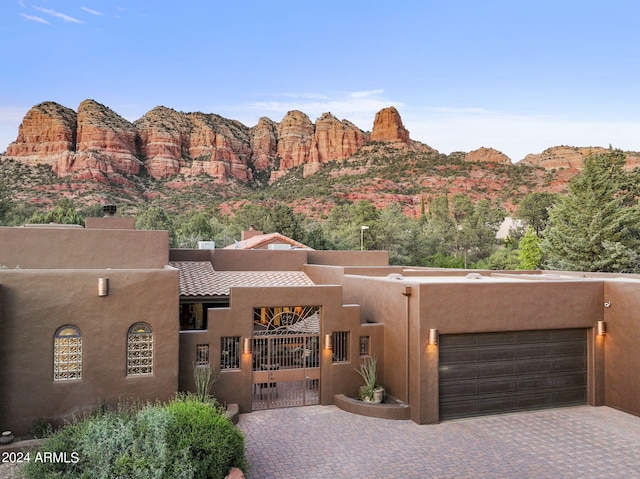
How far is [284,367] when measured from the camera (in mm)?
11586

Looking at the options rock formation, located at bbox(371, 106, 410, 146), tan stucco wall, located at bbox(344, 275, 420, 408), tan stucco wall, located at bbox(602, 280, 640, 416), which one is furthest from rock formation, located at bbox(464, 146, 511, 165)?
tan stucco wall, located at bbox(344, 275, 420, 408)

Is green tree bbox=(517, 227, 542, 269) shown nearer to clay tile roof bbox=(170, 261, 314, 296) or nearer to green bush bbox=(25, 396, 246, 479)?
clay tile roof bbox=(170, 261, 314, 296)

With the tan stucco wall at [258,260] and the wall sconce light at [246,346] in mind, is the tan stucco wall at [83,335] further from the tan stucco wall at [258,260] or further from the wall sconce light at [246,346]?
the tan stucco wall at [258,260]

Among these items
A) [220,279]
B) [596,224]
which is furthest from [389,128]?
[220,279]

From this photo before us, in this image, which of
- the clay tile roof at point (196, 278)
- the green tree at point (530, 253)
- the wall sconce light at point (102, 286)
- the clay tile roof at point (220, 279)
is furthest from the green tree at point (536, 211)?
the wall sconce light at point (102, 286)

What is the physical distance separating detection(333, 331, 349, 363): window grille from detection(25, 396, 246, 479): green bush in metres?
4.80

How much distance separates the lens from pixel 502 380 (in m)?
11.3

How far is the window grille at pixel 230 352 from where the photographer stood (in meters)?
11.1

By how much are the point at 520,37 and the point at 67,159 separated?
6731 cm

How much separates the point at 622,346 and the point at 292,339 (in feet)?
28.2

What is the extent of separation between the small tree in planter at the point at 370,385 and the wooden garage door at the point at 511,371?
1.59m

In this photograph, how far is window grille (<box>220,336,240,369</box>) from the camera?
11.1 metres

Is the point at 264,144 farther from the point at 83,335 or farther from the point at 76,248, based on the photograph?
the point at 83,335

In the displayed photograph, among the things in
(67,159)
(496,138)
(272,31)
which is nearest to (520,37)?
(272,31)
